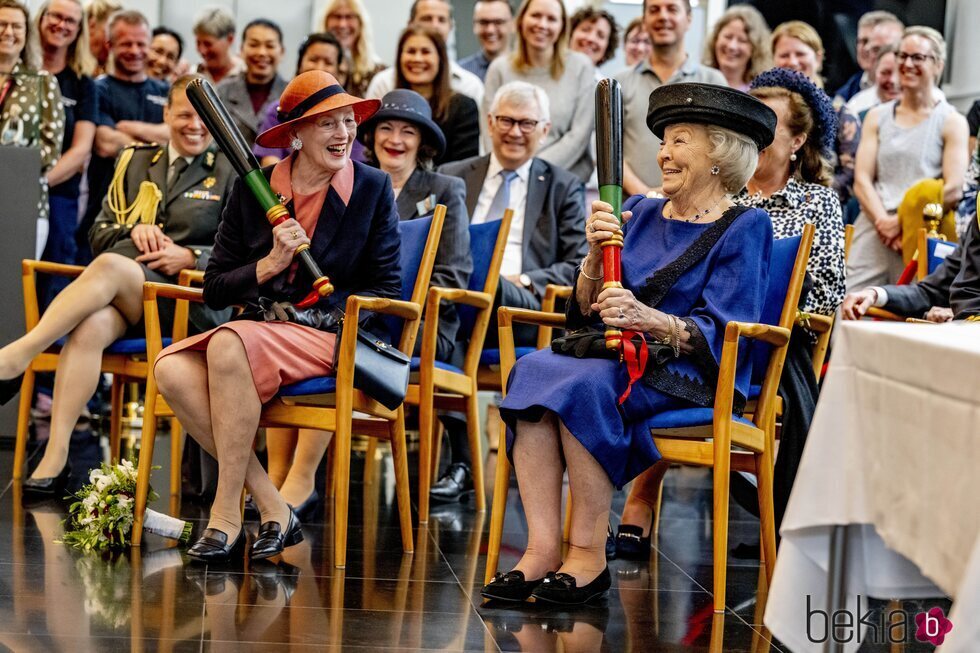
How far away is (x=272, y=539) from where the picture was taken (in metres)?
3.67

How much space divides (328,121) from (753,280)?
1281 mm

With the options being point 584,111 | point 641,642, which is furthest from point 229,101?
point 641,642

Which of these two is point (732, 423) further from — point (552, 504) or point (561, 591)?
point (561, 591)

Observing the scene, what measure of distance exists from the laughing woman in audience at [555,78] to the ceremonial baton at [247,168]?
93.2 inches

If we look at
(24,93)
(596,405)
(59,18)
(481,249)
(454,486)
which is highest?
(59,18)

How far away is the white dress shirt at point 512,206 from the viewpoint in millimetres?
5266

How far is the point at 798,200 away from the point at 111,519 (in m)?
2.26

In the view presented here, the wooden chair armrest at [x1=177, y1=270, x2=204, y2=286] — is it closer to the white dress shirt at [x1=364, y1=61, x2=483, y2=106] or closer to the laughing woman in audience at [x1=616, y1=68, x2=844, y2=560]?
the laughing woman in audience at [x1=616, y1=68, x2=844, y2=560]

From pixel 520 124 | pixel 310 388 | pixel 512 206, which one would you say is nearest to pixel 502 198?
pixel 512 206

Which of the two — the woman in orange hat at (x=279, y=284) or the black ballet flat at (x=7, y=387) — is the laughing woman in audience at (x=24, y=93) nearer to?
the black ballet flat at (x=7, y=387)

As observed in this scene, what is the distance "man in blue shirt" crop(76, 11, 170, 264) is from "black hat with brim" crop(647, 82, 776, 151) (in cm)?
352

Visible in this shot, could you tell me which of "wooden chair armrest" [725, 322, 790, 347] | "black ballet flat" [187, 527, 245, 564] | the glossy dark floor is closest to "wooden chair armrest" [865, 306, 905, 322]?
"wooden chair armrest" [725, 322, 790, 347]

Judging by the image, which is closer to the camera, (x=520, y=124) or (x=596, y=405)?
(x=596, y=405)

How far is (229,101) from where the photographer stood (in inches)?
246
